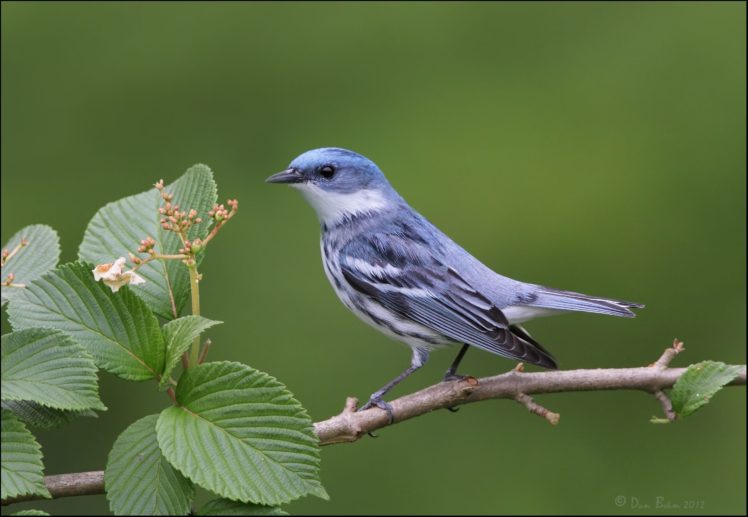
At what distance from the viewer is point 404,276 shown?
2941 mm

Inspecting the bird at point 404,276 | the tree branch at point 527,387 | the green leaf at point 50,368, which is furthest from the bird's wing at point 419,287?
the green leaf at point 50,368

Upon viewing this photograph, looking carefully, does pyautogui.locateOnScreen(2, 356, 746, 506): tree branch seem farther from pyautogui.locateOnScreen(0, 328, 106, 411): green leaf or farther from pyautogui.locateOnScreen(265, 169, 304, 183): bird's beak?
pyautogui.locateOnScreen(265, 169, 304, 183): bird's beak

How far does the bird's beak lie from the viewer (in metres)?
2.80

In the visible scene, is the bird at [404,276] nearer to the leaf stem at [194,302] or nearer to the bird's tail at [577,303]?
the bird's tail at [577,303]

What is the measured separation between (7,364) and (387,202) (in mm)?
1797

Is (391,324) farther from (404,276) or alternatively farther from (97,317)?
(97,317)

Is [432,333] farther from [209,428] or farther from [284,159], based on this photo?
[284,159]

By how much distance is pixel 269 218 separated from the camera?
4.74m

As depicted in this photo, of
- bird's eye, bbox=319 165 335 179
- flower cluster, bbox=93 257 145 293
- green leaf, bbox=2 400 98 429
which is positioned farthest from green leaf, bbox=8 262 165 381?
bird's eye, bbox=319 165 335 179

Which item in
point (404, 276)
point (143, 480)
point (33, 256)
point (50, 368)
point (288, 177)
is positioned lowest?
point (143, 480)

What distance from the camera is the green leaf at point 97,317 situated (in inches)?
61.9

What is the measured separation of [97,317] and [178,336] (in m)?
0.14

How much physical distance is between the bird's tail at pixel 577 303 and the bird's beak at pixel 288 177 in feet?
2.71

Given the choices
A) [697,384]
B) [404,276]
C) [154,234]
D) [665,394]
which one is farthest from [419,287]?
[154,234]
